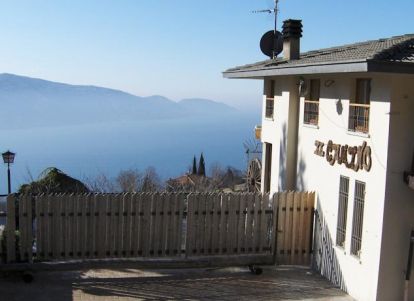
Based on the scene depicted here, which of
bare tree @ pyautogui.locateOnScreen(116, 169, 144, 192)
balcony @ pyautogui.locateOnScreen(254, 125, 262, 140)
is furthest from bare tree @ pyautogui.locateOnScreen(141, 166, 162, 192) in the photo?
balcony @ pyautogui.locateOnScreen(254, 125, 262, 140)

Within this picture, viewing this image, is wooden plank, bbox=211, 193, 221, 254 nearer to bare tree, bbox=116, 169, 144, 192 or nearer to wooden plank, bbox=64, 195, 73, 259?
wooden plank, bbox=64, 195, 73, 259

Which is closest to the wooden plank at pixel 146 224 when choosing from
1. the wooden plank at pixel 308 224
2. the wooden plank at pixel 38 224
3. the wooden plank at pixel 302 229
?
the wooden plank at pixel 38 224

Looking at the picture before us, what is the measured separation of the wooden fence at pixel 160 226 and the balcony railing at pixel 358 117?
92.6 inches

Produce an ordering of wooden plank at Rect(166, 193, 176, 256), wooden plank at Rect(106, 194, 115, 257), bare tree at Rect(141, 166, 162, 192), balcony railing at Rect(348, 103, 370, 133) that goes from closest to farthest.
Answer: balcony railing at Rect(348, 103, 370, 133)
wooden plank at Rect(106, 194, 115, 257)
wooden plank at Rect(166, 193, 176, 256)
bare tree at Rect(141, 166, 162, 192)

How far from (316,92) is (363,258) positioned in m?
4.54

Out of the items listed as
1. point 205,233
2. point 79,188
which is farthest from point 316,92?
point 79,188

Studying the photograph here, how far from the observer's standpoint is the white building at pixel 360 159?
29.8 ft

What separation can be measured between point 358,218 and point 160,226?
170 inches

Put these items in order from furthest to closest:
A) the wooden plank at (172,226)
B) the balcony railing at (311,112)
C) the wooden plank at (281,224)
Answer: the balcony railing at (311,112) → the wooden plank at (281,224) → the wooden plank at (172,226)

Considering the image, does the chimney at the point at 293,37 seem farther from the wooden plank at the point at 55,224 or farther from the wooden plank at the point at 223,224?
the wooden plank at the point at 55,224

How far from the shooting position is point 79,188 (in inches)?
794

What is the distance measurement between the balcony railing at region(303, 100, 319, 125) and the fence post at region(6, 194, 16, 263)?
713cm

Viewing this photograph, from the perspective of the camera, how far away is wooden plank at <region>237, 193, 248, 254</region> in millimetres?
11703

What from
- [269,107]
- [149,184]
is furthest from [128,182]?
[269,107]
